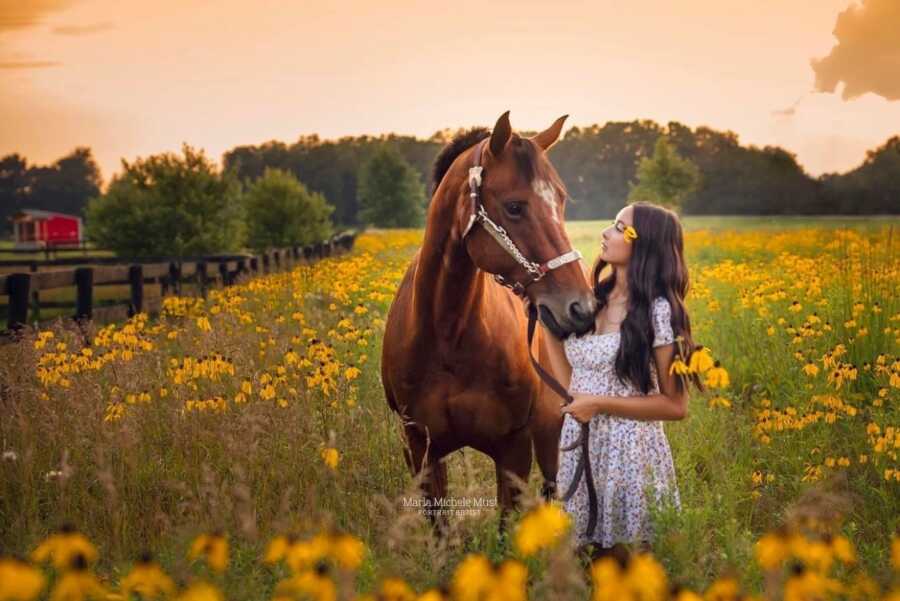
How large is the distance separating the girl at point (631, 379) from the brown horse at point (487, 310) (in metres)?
0.25

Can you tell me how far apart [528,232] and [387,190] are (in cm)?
6634

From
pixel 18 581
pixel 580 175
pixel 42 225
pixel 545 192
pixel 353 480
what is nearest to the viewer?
pixel 18 581

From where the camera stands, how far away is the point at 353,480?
4.77 metres

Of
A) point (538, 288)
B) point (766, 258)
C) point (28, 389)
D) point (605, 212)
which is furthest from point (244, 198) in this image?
point (538, 288)

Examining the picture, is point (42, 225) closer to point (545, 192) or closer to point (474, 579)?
point (545, 192)

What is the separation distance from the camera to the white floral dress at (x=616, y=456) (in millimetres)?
3441

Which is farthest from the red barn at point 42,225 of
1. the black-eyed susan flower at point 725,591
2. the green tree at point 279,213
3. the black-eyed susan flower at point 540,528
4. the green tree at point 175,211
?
the black-eyed susan flower at point 725,591

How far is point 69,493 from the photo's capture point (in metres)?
4.49

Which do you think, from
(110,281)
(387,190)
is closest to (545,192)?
(110,281)

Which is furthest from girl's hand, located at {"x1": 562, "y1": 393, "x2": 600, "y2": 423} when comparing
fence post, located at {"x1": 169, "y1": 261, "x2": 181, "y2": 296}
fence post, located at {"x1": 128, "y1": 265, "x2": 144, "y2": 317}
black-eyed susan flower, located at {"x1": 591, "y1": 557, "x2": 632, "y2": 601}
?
fence post, located at {"x1": 169, "y1": 261, "x2": 181, "y2": 296}

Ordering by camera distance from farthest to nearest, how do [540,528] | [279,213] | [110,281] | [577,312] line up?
[279,213] → [110,281] → [577,312] → [540,528]

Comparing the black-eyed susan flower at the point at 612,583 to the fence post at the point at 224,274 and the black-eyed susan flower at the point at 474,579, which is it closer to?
the black-eyed susan flower at the point at 474,579

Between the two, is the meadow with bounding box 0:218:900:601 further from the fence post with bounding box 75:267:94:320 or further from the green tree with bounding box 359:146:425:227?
the green tree with bounding box 359:146:425:227

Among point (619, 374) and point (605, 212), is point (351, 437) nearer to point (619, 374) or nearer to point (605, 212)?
point (619, 374)
